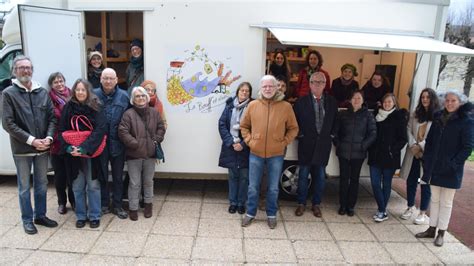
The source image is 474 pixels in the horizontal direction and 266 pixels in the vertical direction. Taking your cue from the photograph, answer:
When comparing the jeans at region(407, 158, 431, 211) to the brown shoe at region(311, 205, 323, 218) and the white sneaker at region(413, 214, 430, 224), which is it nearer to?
the white sneaker at region(413, 214, 430, 224)

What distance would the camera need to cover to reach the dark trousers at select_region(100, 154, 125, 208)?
4047 millimetres

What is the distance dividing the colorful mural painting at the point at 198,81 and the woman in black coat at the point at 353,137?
134cm

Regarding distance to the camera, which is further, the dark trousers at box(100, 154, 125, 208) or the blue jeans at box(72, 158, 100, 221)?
Answer: the dark trousers at box(100, 154, 125, 208)

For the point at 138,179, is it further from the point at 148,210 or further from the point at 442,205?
the point at 442,205

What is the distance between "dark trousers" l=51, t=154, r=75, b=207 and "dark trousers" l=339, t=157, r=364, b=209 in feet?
9.77

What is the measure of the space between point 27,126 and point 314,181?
306 cm

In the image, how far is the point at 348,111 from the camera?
14.1ft

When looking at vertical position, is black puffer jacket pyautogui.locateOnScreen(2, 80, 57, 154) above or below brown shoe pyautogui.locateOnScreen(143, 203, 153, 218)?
above

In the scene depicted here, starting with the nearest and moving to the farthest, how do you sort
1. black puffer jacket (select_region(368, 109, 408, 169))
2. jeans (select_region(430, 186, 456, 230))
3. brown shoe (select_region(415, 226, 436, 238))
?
jeans (select_region(430, 186, 456, 230))
brown shoe (select_region(415, 226, 436, 238))
black puffer jacket (select_region(368, 109, 408, 169))

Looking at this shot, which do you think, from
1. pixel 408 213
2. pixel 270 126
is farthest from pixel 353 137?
pixel 408 213

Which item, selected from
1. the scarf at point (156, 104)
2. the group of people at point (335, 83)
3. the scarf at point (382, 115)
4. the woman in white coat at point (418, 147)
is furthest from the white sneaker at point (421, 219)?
the scarf at point (156, 104)

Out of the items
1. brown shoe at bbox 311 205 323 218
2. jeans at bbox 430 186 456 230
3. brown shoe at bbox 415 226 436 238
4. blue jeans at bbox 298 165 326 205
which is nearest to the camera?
jeans at bbox 430 186 456 230

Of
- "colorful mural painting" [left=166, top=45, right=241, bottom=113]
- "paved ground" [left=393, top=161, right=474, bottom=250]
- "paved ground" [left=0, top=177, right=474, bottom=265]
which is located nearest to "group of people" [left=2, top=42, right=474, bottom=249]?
"paved ground" [left=0, top=177, right=474, bottom=265]

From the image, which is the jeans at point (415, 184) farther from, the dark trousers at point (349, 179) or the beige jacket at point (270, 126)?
the beige jacket at point (270, 126)
